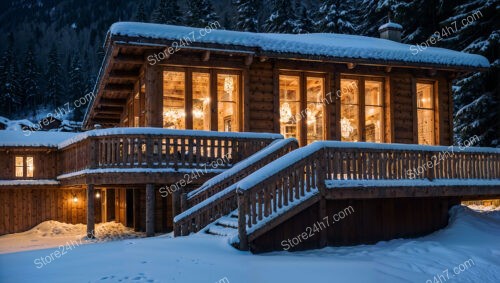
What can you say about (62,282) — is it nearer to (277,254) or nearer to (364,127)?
(277,254)

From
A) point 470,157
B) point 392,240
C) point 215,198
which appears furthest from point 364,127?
point 215,198

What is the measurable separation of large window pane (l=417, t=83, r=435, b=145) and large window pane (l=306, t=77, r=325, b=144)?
12.9ft

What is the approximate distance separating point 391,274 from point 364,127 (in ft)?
30.9

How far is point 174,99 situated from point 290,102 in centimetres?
409

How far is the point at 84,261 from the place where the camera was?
9.02 meters

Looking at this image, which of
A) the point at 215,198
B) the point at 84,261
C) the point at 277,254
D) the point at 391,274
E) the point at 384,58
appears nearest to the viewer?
the point at 84,261

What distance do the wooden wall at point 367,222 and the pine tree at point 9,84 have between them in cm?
7822

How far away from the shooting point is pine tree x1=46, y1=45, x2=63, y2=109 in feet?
306

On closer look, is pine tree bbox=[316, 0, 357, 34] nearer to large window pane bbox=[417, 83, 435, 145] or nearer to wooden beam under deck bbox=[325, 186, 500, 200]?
large window pane bbox=[417, 83, 435, 145]

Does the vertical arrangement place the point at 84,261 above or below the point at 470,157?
below

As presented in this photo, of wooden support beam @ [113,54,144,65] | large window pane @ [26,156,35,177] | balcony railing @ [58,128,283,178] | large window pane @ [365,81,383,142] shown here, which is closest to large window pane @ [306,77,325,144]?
large window pane @ [365,81,383,142]

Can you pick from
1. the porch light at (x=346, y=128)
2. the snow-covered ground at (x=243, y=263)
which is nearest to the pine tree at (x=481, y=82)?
the porch light at (x=346, y=128)

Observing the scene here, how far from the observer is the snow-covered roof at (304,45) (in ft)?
49.2

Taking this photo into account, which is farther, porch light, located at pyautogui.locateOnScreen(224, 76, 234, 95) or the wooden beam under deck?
porch light, located at pyautogui.locateOnScreen(224, 76, 234, 95)
